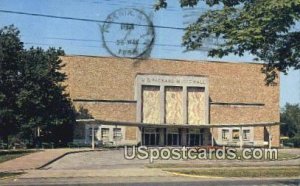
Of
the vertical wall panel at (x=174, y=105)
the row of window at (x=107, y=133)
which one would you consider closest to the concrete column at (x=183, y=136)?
the vertical wall panel at (x=174, y=105)

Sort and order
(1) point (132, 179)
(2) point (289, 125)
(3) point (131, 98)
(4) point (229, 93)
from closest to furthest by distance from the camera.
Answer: (1) point (132, 179)
(3) point (131, 98)
(4) point (229, 93)
(2) point (289, 125)

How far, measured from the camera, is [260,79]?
269 ft

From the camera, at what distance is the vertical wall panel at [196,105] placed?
78625 mm

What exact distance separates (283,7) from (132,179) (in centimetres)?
1270

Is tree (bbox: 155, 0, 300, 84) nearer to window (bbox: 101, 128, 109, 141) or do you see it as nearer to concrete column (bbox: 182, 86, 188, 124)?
window (bbox: 101, 128, 109, 141)

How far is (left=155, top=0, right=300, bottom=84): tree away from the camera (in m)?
12.4

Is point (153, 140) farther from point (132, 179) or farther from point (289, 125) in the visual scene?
point (132, 179)

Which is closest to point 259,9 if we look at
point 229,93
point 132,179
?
point 132,179

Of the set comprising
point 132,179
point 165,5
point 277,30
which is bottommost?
point 132,179

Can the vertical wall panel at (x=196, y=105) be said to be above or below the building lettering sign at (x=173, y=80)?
below

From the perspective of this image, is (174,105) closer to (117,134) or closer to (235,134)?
(117,134)

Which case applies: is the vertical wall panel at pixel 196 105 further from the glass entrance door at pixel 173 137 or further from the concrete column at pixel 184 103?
the glass entrance door at pixel 173 137

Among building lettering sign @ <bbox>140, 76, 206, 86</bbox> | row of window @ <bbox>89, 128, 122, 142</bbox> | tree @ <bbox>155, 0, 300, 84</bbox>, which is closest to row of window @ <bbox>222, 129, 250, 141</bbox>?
building lettering sign @ <bbox>140, 76, 206, 86</bbox>

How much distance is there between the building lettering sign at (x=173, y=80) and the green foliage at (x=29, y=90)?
14.2 m
